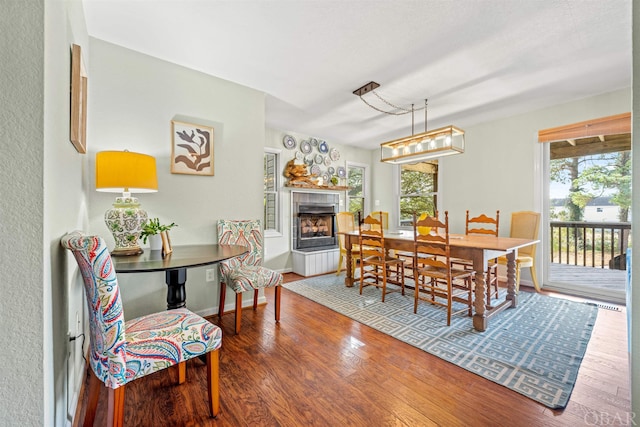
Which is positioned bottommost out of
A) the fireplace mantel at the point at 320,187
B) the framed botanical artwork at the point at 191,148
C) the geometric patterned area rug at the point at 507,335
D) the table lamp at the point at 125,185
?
the geometric patterned area rug at the point at 507,335

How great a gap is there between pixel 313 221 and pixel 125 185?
135 inches

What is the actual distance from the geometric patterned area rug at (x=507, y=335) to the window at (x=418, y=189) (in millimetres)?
2160

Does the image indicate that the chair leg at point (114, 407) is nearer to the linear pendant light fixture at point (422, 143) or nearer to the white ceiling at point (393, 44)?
the white ceiling at point (393, 44)

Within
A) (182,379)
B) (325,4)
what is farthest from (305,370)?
(325,4)

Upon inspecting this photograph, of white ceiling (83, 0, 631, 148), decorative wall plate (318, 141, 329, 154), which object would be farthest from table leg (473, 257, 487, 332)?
decorative wall plate (318, 141, 329, 154)

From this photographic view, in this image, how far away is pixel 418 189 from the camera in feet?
17.4

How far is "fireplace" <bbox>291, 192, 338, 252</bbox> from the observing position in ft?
15.6

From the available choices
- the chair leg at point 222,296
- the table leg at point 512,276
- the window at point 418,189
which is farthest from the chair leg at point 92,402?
the window at point 418,189

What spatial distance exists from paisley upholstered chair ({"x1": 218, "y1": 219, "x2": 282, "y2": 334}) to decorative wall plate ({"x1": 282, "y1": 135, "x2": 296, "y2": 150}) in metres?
2.09

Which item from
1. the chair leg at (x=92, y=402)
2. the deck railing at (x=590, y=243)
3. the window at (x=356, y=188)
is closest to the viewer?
the chair leg at (x=92, y=402)

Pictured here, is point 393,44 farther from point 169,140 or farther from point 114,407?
point 114,407

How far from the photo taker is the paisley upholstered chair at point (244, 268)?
2377 millimetres

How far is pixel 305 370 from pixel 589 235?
13.4ft

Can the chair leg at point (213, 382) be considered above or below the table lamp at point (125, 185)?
below
